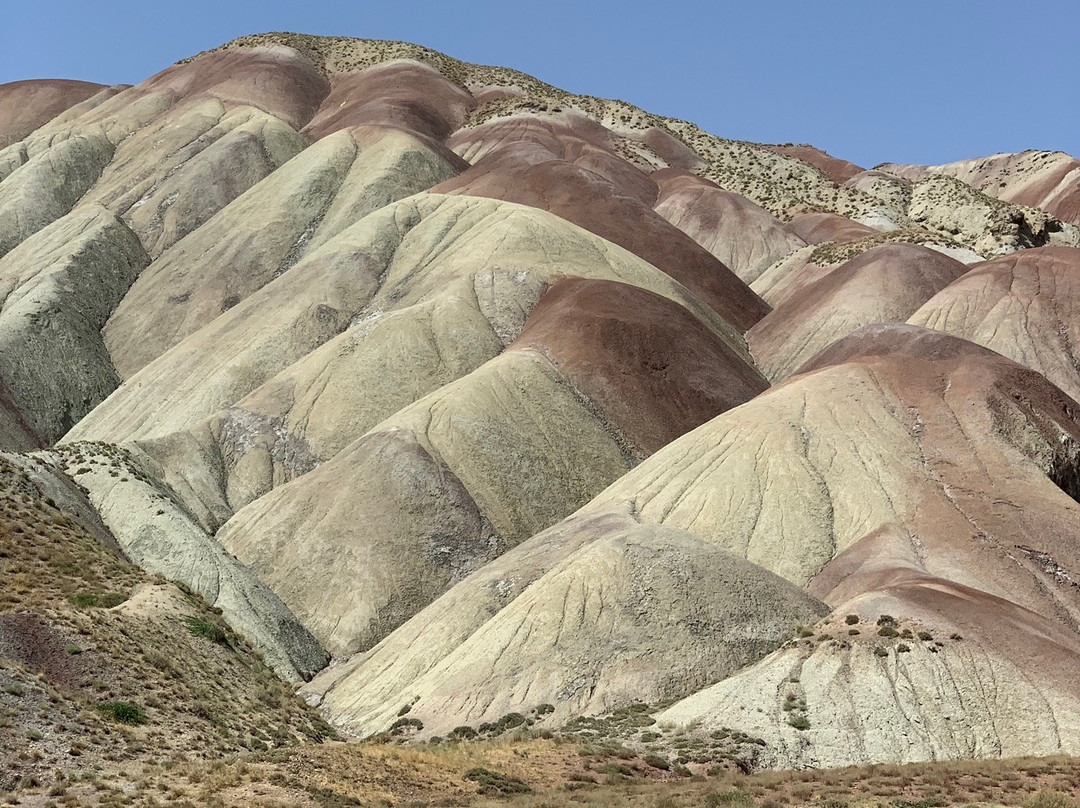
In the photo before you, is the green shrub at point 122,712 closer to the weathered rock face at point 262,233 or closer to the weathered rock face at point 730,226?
the weathered rock face at point 262,233

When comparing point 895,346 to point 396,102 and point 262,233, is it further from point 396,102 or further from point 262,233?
point 396,102

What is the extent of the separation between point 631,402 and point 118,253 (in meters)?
→ 53.6

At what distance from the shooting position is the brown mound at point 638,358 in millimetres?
73000

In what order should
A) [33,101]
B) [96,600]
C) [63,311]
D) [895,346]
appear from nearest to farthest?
[96,600] → [895,346] → [63,311] → [33,101]

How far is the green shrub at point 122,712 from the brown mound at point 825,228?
3574 inches

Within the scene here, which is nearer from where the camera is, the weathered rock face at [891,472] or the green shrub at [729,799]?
the green shrub at [729,799]

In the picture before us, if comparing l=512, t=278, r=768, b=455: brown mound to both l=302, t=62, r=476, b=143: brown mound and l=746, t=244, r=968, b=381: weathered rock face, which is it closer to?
l=746, t=244, r=968, b=381: weathered rock face

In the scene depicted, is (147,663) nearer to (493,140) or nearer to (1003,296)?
(1003,296)

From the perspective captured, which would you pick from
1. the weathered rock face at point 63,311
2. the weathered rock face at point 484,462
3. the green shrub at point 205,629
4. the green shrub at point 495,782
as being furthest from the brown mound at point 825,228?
the green shrub at point 495,782

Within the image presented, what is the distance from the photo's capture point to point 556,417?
6969 cm

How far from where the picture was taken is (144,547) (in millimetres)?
50906

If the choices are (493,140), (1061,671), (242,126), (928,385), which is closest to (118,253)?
(242,126)

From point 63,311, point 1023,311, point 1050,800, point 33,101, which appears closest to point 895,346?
point 1023,311

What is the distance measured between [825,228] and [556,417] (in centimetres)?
5731
